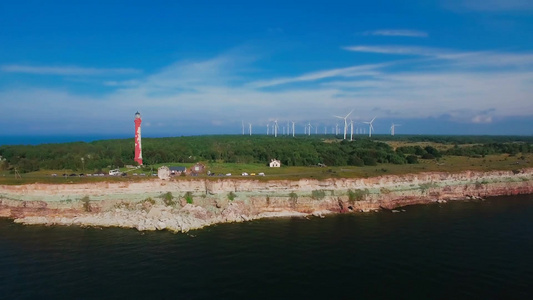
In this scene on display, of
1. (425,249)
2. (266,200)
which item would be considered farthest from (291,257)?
(266,200)

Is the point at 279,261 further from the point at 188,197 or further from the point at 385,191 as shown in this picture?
the point at 385,191

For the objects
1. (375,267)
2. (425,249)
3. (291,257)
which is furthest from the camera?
(425,249)

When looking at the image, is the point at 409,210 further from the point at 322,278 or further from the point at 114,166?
the point at 114,166

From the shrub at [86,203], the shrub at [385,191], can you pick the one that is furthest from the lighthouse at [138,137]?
the shrub at [385,191]

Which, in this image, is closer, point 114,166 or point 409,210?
point 409,210

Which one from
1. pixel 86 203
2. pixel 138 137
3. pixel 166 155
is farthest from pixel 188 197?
pixel 166 155

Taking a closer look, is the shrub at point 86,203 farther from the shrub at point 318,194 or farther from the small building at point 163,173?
the shrub at point 318,194
